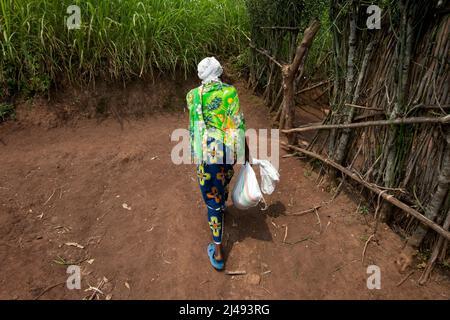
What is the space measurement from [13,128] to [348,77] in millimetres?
3691

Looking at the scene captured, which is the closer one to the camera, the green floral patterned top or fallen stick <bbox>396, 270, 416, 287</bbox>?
the green floral patterned top

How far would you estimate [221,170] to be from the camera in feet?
7.58

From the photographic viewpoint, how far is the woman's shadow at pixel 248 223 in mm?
2705

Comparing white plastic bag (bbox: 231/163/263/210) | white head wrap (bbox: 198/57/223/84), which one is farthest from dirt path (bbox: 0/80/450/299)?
white head wrap (bbox: 198/57/223/84)

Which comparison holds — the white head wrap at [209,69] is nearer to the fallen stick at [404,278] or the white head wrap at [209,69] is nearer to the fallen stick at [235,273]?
the fallen stick at [235,273]

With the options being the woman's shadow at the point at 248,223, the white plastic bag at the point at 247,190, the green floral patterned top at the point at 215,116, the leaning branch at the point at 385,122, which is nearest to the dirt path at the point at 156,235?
the woman's shadow at the point at 248,223

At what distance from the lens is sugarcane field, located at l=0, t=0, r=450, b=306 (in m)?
2.21

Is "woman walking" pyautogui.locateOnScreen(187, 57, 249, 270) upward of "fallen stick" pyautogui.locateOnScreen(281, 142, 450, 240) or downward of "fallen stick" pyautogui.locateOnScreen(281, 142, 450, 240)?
upward

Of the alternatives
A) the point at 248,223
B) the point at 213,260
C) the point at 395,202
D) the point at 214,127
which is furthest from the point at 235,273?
the point at 395,202

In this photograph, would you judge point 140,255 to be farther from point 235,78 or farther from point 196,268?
point 235,78

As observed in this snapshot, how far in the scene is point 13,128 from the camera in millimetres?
3816

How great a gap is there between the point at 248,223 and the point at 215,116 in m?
1.10

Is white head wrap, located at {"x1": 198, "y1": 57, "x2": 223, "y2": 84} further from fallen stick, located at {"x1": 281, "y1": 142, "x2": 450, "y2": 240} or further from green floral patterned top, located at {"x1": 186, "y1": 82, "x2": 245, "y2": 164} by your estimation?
fallen stick, located at {"x1": 281, "y1": 142, "x2": 450, "y2": 240}

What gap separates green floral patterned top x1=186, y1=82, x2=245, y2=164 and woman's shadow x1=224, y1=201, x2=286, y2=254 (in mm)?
809
